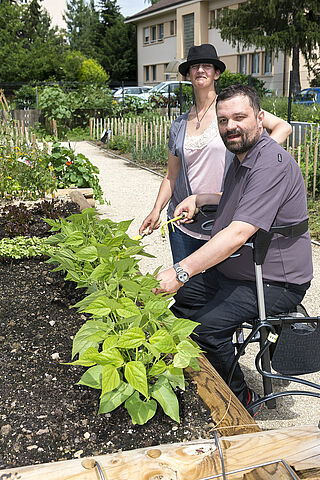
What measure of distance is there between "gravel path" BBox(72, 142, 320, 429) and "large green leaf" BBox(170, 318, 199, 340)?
113 cm

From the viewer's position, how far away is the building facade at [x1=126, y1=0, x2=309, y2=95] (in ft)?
102

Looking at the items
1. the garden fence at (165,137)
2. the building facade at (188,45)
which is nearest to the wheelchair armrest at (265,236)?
the garden fence at (165,137)

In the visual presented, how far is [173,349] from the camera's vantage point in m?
2.05

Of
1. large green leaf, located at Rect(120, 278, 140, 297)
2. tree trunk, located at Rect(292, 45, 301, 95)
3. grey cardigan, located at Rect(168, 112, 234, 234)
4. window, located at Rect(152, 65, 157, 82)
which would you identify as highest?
window, located at Rect(152, 65, 157, 82)

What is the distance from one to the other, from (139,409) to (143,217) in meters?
6.13

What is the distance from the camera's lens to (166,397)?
2.02 m

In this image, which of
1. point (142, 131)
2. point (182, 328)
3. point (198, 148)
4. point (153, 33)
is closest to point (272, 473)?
point (182, 328)

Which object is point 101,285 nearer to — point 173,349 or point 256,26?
point 173,349

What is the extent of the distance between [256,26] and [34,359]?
2866 centimetres

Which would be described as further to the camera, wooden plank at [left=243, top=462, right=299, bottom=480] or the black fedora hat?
the black fedora hat

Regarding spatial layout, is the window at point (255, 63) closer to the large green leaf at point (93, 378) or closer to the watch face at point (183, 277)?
the watch face at point (183, 277)

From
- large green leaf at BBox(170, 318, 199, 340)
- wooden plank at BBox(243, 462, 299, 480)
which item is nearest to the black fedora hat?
large green leaf at BBox(170, 318, 199, 340)

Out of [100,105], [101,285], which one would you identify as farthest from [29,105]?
[101,285]

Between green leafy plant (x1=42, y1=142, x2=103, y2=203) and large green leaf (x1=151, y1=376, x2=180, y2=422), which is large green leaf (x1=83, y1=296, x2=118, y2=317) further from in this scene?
green leafy plant (x1=42, y1=142, x2=103, y2=203)
